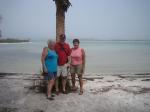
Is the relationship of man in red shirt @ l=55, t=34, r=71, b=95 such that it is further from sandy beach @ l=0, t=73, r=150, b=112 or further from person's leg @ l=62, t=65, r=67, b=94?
sandy beach @ l=0, t=73, r=150, b=112

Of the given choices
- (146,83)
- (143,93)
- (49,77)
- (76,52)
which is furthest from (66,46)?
(146,83)

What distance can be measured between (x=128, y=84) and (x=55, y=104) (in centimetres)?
350

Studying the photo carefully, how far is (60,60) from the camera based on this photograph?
277 inches

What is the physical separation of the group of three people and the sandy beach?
1.46 feet

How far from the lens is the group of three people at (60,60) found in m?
6.68

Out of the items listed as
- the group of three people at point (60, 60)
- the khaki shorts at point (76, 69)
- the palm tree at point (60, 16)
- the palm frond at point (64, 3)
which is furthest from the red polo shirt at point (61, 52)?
the palm frond at point (64, 3)

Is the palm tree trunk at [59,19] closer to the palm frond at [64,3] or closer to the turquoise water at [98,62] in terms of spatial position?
the palm frond at [64,3]

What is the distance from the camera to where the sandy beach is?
235 inches

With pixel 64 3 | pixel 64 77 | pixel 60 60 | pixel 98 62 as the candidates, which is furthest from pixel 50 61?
pixel 98 62

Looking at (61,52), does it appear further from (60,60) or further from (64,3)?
(64,3)

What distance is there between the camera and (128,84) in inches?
344

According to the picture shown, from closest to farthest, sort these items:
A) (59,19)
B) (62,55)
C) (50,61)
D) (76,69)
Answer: (50,61) → (62,55) → (76,69) → (59,19)

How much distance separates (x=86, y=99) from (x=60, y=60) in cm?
135

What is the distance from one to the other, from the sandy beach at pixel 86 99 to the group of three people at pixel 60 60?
45cm
